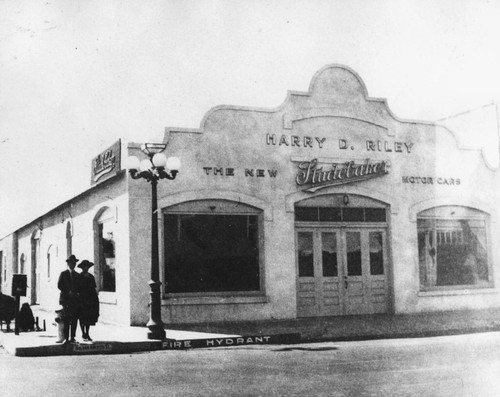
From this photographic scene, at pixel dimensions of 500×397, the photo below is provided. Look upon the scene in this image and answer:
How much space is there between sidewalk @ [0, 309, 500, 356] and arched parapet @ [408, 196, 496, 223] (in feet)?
10.2

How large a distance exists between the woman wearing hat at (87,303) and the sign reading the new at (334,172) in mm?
6566

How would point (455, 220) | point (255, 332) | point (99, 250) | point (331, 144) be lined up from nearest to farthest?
1. point (255, 332)
2. point (331, 144)
3. point (99, 250)
4. point (455, 220)

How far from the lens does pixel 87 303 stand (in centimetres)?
1307

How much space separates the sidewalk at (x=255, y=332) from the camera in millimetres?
12188

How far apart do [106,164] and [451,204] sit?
1019cm

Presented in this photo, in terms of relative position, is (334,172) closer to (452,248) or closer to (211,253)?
(211,253)

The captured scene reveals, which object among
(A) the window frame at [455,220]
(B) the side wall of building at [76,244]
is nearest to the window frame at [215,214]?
(B) the side wall of building at [76,244]

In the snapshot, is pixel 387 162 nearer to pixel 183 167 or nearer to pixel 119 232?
pixel 183 167

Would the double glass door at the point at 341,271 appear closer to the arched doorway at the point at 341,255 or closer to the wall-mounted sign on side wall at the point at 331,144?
the arched doorway at the point at 341,255

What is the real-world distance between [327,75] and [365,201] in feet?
12.2

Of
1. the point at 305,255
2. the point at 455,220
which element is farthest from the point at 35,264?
the point at 455,220

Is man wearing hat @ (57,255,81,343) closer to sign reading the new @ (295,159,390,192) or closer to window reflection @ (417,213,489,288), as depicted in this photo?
sign reading the new @ (295,159,390,192)

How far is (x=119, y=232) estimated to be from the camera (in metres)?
16.9

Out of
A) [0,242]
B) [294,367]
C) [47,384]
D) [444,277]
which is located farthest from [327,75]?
[0,242]
